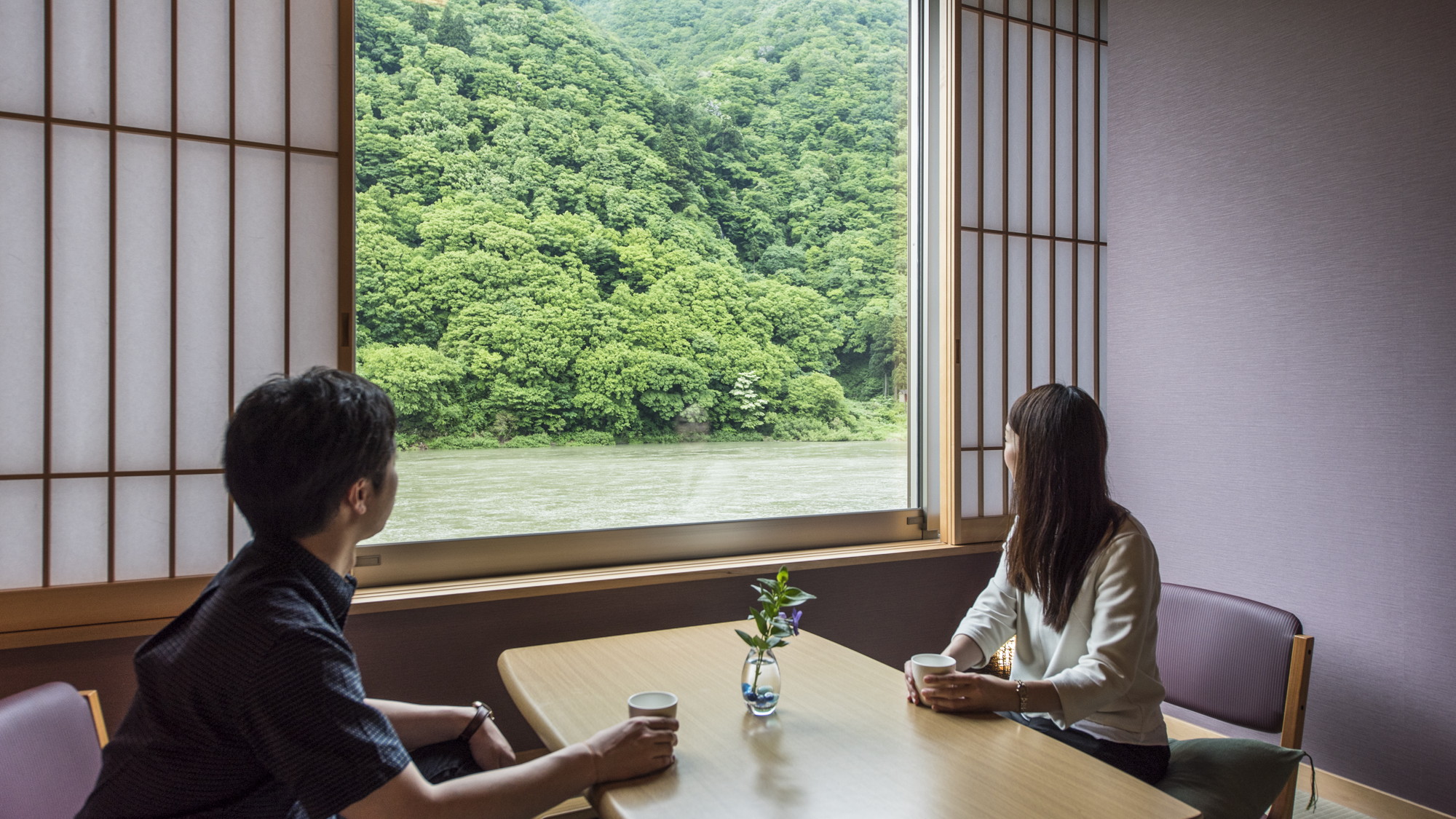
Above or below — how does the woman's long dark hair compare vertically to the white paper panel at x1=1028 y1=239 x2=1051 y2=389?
below

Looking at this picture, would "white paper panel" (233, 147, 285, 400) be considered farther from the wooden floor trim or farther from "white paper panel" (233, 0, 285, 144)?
the wooden floor trim

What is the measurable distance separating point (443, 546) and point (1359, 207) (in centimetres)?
263

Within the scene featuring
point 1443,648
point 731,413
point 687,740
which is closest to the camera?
point 687,740

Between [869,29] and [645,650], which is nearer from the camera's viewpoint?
[645,650]

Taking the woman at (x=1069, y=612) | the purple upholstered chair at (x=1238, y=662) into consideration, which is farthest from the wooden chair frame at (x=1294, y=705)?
the woman at (x=1069, y=612)

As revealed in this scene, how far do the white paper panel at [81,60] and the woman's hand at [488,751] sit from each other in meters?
1.57

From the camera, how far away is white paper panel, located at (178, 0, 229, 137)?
6.02 ft

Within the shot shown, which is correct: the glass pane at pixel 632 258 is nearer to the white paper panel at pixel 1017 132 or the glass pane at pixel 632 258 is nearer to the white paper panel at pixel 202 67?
the white paper panel at pixel 1017 132

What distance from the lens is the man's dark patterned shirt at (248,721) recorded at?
2.81ft

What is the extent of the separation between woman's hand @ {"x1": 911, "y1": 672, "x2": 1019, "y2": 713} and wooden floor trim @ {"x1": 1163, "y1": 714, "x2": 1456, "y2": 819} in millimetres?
1046

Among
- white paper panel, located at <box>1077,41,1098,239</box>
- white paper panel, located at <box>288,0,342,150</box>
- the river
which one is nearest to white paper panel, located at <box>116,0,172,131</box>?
white paper panel, located at <box>288,0,342,150</box>

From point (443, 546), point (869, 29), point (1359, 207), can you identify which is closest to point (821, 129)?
point (869, 29)

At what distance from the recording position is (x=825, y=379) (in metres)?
8.85

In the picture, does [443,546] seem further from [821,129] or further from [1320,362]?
[821,129]
